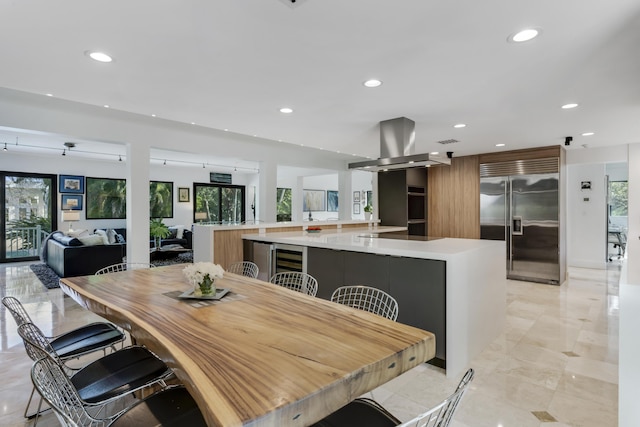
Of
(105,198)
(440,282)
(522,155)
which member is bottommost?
(440,282)

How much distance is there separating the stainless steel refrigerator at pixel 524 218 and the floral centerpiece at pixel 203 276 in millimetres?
5594

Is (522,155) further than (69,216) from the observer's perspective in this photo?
No

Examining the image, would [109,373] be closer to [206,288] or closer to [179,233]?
[206,288]

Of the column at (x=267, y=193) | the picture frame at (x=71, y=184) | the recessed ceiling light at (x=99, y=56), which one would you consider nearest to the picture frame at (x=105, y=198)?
the picture frame at (x=71, y=184)

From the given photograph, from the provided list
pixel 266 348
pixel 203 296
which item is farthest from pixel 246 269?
pixel 266 348

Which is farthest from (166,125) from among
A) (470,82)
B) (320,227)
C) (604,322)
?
(604,322)

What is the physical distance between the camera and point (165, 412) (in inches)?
52.1

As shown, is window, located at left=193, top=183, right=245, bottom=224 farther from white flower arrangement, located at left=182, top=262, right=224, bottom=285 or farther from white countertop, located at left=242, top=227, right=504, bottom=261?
white flower arrangement, located at left=182, top=262, right=224, bottom=285

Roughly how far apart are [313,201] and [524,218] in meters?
8.31

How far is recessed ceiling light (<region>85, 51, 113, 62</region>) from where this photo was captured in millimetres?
2309

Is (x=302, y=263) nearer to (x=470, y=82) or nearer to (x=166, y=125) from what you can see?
(x=470, y=82)

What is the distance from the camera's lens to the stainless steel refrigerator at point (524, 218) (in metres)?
5.52

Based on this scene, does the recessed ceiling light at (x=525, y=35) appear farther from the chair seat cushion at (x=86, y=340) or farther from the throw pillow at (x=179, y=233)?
the throw pillow at (x=179, y=233)

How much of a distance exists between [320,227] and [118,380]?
A: 3875 mm
